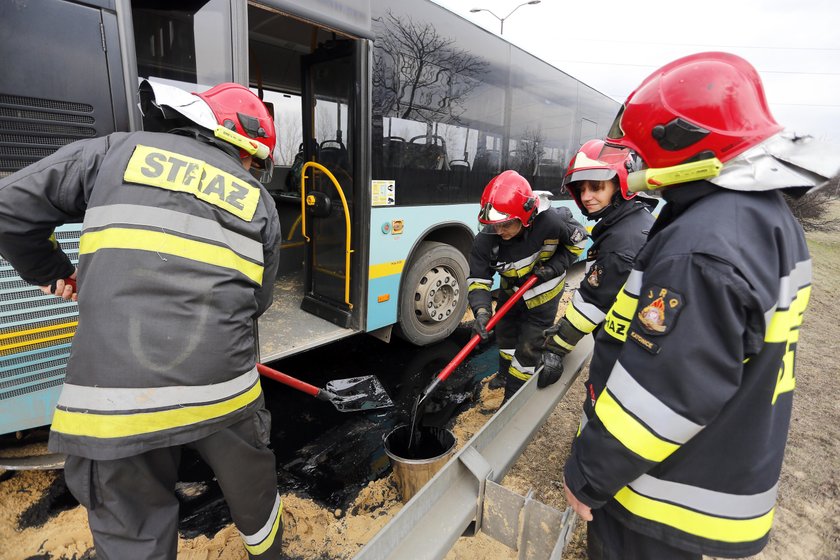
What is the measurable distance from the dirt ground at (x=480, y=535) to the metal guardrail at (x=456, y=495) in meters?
0.46

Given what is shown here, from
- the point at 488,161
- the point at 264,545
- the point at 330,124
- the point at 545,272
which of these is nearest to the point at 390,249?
the point at 330,124

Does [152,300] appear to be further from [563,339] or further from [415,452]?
[563,339]

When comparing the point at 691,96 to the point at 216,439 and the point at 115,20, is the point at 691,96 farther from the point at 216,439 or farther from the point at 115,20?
the point at 115,20

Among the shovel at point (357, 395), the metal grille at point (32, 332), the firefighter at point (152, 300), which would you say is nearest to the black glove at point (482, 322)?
the shovel at point (357, 395)

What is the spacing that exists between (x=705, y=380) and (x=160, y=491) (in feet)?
5.90

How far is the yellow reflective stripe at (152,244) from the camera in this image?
1382 mm

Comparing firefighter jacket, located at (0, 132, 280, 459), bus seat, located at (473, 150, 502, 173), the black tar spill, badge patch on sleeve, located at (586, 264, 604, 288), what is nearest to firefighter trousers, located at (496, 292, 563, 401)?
the black tar spill

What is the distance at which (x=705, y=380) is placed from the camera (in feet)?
3.20

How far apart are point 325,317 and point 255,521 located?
2430 mm

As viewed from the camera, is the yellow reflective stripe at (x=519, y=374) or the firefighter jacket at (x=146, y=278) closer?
the firefighter jacket at (x=146, y=278)

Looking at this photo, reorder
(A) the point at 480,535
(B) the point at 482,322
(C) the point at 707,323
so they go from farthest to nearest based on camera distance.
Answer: (B) the point at 482,322
(A) the point at 480,535
(C) the point at 707,323

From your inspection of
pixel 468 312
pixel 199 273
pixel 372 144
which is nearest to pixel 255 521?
pixel 199 273

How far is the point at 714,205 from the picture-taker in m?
1.06

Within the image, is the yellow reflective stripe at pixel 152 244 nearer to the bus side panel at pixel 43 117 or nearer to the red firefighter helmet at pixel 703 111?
the bus side panel at pixel 43 117
